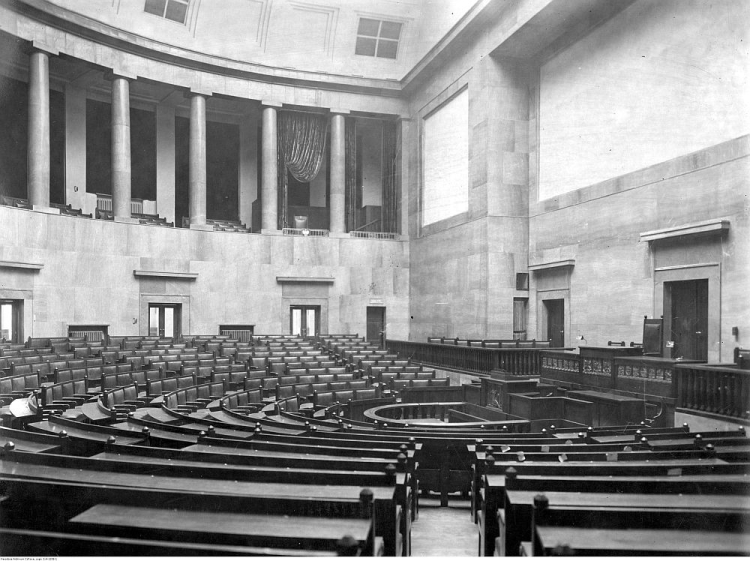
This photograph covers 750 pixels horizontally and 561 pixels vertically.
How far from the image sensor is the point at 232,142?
26.8 m

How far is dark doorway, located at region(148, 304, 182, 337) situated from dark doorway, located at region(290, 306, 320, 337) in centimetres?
460

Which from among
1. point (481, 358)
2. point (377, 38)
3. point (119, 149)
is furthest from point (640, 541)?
point (119, 149)

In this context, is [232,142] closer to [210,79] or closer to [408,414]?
[210,79]

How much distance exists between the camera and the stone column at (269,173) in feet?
78.7

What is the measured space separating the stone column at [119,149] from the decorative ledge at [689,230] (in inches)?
668

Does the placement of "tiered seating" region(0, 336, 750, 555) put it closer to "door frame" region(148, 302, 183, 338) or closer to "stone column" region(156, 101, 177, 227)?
"door frame" region(148, 302, 183, 338)

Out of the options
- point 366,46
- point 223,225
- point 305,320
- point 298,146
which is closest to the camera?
point 366,46

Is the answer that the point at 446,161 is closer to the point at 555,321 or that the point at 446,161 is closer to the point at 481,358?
the point at 555,321

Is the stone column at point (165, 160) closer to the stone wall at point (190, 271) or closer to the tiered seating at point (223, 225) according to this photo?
the tiered seating at point (223, 225)

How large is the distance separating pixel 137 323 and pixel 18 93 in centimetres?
882

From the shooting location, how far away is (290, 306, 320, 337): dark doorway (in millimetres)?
24609

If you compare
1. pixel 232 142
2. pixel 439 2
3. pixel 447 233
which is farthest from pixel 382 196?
pixel 439 2

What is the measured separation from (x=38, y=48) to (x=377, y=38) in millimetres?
11056

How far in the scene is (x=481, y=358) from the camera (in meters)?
14.8
